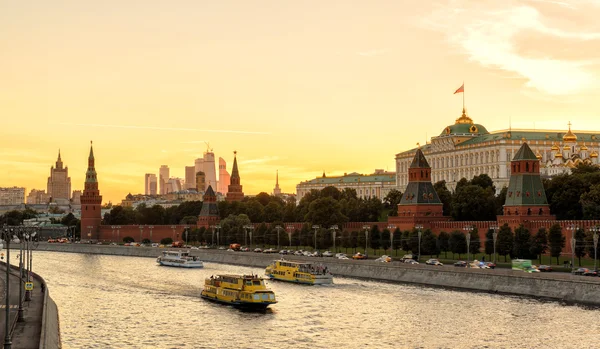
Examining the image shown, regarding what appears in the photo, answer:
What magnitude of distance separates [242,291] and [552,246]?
33.0 metres

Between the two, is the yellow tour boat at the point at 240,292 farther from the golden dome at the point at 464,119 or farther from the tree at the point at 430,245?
the golden dome at the point at 464,119

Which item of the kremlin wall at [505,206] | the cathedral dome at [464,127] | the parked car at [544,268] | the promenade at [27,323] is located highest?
the cathedral dome at [464,127]

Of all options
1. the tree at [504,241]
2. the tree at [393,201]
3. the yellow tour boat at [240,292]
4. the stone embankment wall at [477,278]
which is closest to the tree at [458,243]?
the tree at [504,241]

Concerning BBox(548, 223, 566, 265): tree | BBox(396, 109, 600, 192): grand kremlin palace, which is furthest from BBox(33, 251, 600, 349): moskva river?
BBox(396, 109, 600, 192): grand kremlin palace

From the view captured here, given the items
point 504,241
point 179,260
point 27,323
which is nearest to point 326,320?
point 27,323

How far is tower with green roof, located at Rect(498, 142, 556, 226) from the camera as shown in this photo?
316 feet

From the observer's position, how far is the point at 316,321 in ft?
187

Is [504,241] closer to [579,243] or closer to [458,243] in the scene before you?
[458,243]

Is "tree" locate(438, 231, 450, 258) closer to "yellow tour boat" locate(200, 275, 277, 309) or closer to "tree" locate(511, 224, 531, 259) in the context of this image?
"tree" locate(511, 224, 531, 259)

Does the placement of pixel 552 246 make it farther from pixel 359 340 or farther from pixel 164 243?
pixel 164 243

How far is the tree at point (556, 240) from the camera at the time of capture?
8450 cm

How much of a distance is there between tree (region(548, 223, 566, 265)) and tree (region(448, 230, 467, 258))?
37.4 feet

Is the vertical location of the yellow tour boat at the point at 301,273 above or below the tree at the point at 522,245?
below

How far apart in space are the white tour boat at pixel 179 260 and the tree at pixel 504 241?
3511 centimetres
